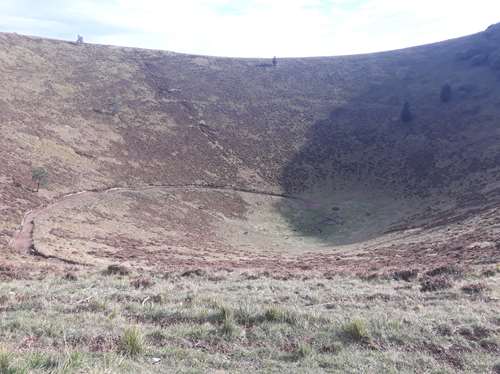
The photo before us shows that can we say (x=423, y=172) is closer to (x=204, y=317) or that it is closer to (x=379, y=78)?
(x=379, y=78)

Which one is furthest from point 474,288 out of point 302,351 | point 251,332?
point 251,332

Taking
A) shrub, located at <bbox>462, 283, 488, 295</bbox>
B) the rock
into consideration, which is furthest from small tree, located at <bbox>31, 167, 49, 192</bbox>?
the rock

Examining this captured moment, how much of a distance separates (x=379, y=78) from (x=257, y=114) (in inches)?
1449

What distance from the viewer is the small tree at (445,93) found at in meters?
89.0

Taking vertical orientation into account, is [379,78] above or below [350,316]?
above

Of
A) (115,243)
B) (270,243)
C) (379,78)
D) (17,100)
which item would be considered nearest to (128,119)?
(17,100)

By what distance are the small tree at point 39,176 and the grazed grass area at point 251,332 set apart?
3561 cm

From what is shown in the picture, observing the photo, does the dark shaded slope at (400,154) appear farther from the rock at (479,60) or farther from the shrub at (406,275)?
the shrub at (406,275)

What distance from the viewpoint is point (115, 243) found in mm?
34375

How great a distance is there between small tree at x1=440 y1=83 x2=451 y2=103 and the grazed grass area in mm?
85544

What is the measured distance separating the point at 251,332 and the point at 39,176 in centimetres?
4185

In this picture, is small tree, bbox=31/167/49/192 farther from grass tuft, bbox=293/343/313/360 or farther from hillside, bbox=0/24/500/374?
grass tuft, bbox=293/343/313/360

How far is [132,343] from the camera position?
7480 millimetres

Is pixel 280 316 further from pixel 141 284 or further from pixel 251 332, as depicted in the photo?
pixel 141 284
